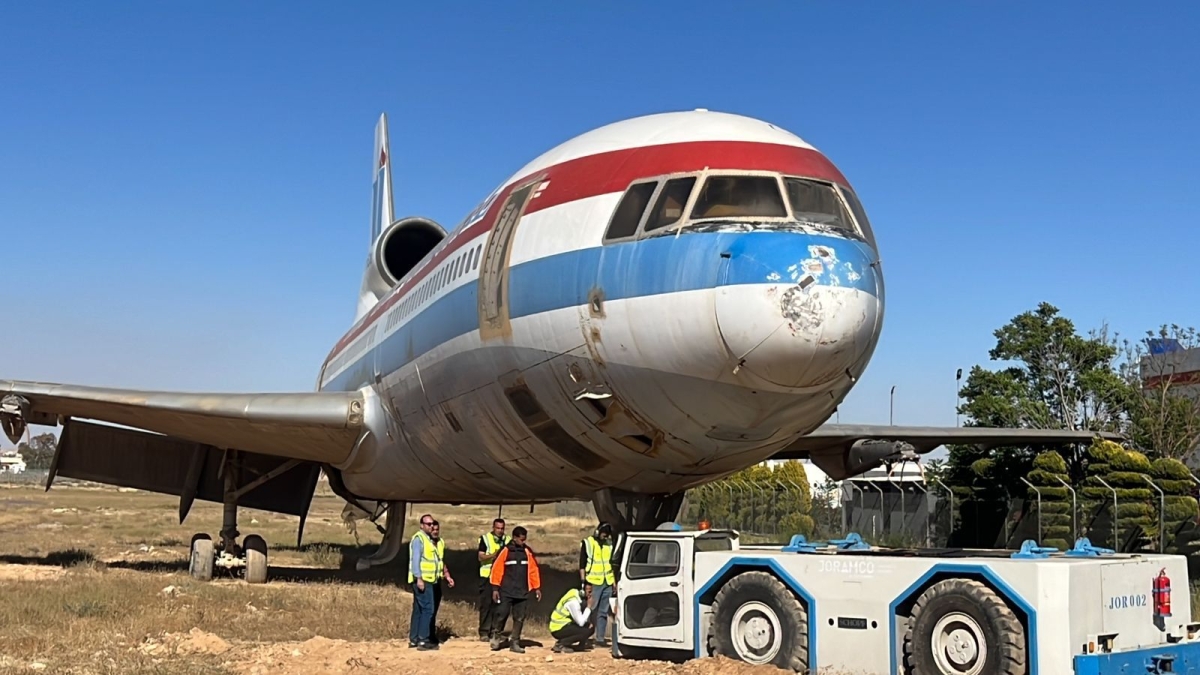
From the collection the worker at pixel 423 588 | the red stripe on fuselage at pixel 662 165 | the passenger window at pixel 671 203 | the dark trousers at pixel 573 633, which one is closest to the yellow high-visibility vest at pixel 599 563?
the dark trousers at pixel 573 633

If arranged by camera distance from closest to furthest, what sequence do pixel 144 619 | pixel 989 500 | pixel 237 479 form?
pixel 144 619 < pixel 237 479 < pixel 989 500

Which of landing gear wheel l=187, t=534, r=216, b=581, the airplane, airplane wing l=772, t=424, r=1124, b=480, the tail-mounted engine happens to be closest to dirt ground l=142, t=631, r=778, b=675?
the airplane

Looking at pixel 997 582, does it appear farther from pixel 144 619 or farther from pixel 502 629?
pixel 144 619

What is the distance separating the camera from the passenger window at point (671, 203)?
9383mm

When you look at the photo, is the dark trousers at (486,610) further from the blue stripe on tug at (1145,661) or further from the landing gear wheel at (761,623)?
the blue stripe on tug at (1145,661)

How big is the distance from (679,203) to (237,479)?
515 inches

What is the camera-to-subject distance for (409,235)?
2384cm

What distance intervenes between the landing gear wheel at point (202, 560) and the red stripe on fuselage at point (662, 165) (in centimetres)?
1027

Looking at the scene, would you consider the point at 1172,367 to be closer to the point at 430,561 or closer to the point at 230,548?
the point at 230,548

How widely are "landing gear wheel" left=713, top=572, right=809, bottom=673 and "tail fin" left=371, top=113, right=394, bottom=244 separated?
81.2 feet

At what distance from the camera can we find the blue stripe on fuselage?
336 inches

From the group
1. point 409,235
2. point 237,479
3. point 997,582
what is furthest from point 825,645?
point 409,235

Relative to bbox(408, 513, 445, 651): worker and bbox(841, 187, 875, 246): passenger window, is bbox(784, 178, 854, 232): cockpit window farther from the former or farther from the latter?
bbox(408, 513, 445, 651): worker

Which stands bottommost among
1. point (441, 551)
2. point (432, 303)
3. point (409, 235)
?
point (441, 551)
